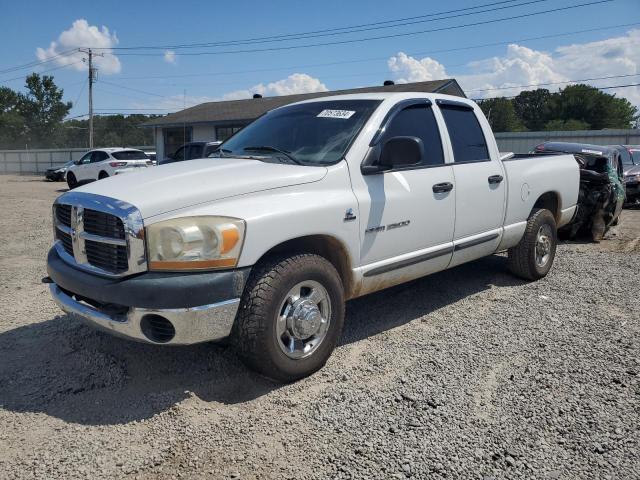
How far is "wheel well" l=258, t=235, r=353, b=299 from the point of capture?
343cm

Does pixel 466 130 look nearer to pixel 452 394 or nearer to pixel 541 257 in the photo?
pixel 541 257

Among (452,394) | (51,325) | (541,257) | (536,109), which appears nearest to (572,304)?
(541,257)

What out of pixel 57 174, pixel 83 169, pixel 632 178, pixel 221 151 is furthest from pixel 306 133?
pixel 57 174

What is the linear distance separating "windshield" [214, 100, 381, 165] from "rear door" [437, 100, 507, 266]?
98 centimetres

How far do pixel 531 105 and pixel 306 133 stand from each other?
288 feet

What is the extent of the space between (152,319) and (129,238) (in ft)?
1.54

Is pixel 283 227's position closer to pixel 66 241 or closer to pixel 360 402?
pixel 360 402

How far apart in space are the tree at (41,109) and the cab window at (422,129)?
3322 inches

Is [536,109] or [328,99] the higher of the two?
[536,109]

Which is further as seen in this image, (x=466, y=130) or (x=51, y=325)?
(x=466, y=130)

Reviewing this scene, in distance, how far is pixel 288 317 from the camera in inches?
132

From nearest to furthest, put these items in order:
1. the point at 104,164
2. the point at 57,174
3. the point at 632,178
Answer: the point at 632,178, the point at 104,164, the point at 57,174

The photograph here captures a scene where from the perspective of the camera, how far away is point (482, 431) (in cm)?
291

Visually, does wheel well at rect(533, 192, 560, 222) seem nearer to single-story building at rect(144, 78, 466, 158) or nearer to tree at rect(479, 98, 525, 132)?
single-story building at rect(144, 78, 466, 158)
